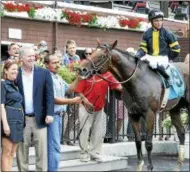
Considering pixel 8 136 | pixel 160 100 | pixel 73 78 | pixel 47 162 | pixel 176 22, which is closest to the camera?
pixel 8 136

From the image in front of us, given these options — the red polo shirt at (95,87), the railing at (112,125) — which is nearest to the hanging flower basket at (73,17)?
the railing at (112,125)

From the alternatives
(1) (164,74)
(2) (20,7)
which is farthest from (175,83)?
(2) (20,7)

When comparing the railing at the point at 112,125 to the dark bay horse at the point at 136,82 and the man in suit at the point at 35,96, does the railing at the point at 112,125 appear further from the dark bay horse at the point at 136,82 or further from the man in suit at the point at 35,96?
the man in suit at the point at 35,96

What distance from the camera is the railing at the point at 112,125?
33.4 feet

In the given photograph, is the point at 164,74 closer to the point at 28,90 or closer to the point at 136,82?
the point at 136,82

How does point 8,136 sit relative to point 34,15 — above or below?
below

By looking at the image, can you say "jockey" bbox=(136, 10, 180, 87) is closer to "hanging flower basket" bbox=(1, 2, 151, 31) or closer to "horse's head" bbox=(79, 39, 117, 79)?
"horse's head" bbox=(79, 39, 117, 79)

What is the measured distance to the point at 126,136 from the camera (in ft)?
37.4

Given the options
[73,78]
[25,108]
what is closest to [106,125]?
[73,78]

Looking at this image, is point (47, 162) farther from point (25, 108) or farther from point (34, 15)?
point (34, 15)

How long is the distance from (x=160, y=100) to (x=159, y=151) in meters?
3.15

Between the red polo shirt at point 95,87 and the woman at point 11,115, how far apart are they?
1698 millimetres

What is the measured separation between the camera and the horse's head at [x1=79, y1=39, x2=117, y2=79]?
24.8 ft

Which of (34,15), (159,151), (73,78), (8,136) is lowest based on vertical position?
(159,151)
